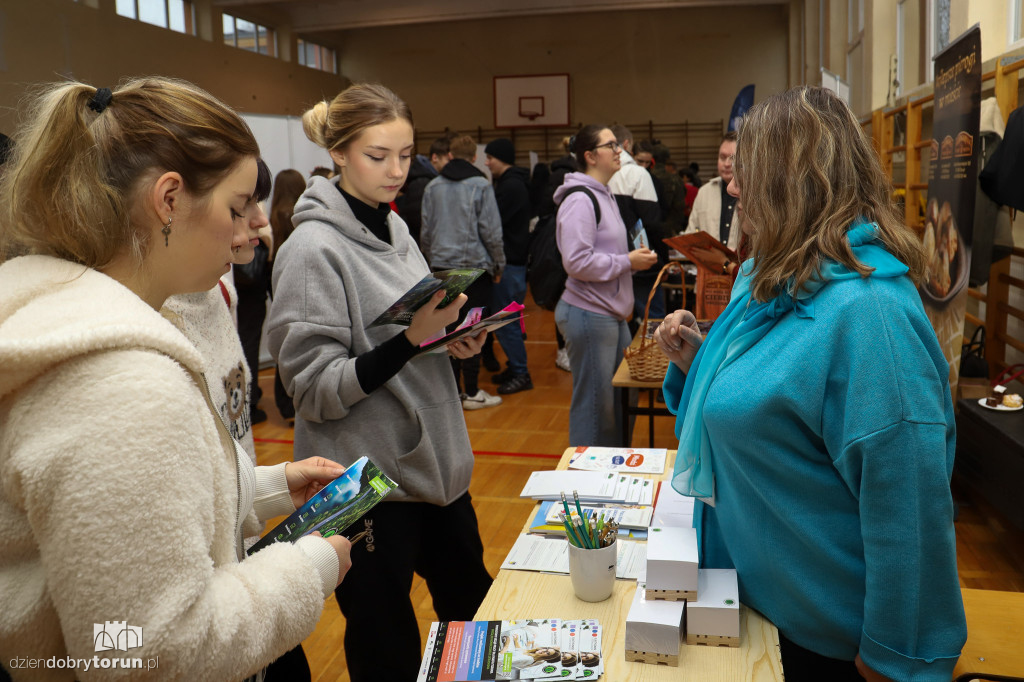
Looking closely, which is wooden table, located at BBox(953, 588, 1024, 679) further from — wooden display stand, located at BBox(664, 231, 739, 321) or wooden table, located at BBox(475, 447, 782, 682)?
wooden display stand, located at BBox(664, 231, 739, 321)

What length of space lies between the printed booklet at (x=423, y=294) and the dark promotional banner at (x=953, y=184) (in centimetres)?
251

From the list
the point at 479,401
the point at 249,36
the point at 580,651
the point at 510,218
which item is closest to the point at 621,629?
the point at 580,651

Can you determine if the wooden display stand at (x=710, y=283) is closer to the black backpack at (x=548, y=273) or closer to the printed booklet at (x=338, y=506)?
the black backpack at (x=548, y=273)

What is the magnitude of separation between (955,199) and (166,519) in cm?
361

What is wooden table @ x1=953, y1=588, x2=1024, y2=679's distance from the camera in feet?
4.89

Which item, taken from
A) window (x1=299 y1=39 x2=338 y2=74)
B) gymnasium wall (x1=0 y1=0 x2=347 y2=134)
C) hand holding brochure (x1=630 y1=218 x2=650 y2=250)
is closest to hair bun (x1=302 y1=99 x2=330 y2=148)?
hand holding brochure (x1=630 y1=218 x2=650 y2=250)

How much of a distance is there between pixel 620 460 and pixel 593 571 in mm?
702

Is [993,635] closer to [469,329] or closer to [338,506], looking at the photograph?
[469,329]

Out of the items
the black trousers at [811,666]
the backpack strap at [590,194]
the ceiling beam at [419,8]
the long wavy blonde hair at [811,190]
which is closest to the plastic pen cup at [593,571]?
the black trousers at [811,666]

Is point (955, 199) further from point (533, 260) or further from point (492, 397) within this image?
point (492, 397)

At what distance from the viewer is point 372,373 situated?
1.65 metres

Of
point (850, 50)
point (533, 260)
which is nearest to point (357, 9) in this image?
point (850, 50)

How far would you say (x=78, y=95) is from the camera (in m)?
0.90

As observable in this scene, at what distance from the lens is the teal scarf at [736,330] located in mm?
1215
